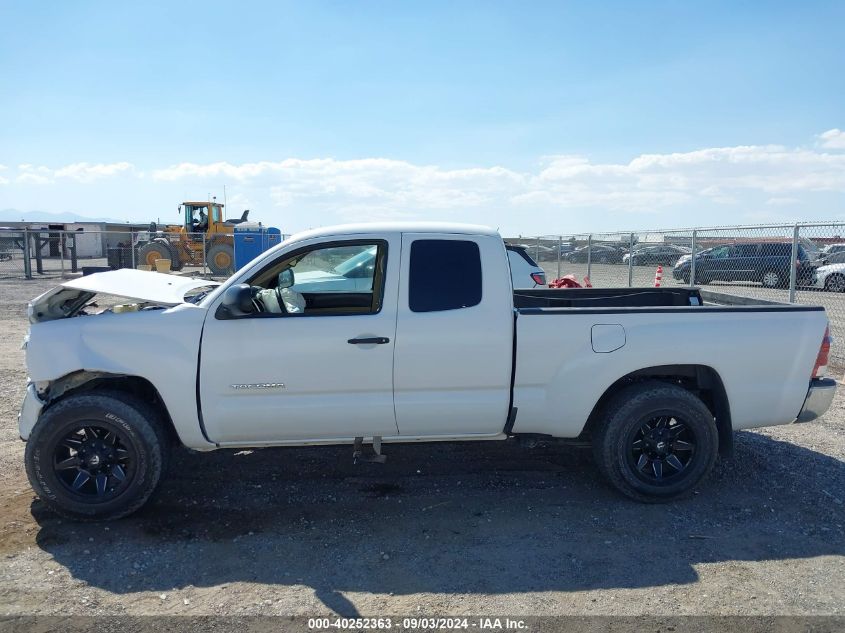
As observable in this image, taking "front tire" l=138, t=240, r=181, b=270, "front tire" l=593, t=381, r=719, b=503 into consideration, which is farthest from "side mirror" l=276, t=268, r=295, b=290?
"front tire" l=138, t=240, r=181, b=270

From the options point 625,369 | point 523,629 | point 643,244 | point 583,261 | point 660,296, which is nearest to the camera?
point 523,629

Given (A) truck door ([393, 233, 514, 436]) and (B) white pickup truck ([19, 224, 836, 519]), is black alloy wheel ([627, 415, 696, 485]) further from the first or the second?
(A) truck door ([393, 233, 514, 436])

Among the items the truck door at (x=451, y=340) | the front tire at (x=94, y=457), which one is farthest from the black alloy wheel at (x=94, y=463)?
the truck door at (x=451, y=340)

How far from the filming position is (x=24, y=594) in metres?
3.80

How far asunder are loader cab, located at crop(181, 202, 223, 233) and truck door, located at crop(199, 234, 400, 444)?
24.6 metres

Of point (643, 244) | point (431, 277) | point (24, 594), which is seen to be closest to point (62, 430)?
point (24, 594)

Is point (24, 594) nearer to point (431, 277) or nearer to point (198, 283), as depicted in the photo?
point (198, 283)

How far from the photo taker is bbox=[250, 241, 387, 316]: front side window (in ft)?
15.9

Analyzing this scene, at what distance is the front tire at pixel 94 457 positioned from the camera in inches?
179

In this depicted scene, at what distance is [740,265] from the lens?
629 inches

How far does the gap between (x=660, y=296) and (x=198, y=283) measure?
14.1 feet

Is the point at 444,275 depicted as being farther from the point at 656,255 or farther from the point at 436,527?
the point at 656,255

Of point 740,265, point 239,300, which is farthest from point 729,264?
point 239,300

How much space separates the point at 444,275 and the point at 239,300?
140 centimetres
